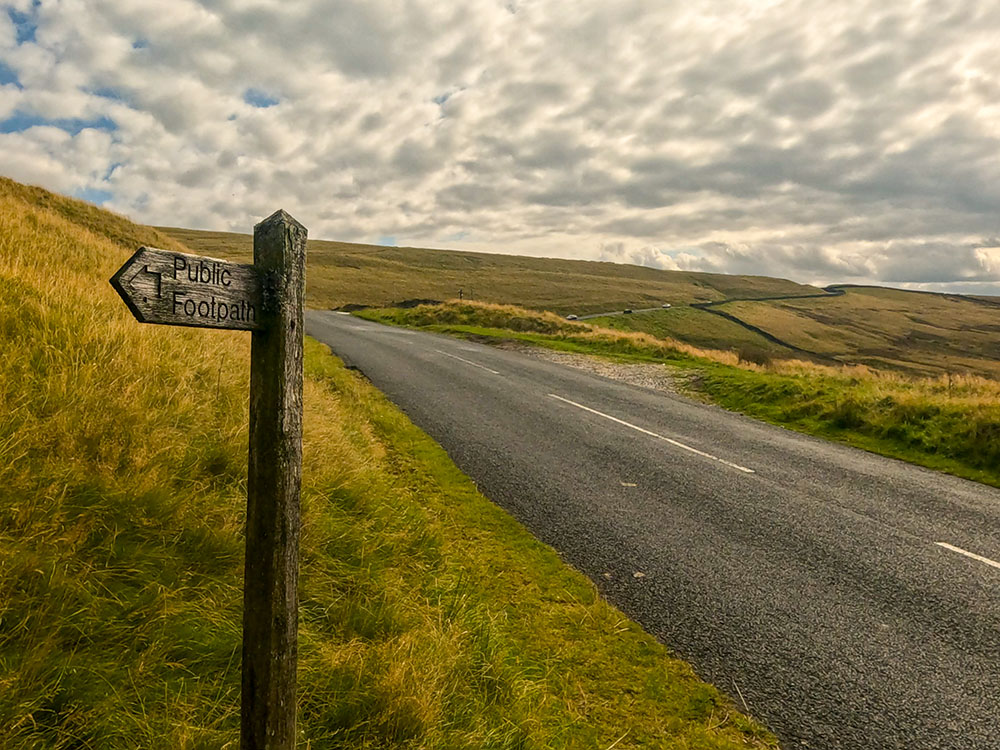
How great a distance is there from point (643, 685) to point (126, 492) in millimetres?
3654

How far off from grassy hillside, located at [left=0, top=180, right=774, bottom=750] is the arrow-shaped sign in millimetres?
1647

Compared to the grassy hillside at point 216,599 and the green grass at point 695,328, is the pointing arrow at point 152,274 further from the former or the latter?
the green grass at point 695,328

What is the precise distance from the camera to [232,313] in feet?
7.91

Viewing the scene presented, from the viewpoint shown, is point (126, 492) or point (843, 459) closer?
point (126, 492)

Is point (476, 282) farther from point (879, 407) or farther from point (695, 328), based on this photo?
point (879, 407)

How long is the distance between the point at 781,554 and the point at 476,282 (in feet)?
321

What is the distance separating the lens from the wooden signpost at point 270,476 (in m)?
2.45

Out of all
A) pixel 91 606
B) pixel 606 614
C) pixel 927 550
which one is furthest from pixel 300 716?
pixel 927 550

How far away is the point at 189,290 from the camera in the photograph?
2.29 meters

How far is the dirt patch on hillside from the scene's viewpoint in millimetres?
18359

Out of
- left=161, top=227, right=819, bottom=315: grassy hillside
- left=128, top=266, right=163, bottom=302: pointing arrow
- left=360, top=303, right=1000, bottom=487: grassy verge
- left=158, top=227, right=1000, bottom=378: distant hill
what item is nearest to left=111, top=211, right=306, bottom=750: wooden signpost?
left=128, top=266, right=163, bottom=302: pointing arrow

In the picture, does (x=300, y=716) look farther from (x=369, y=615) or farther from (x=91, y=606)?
(x=91, y=606)

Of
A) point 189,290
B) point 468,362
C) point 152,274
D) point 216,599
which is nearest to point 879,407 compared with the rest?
point 468,362

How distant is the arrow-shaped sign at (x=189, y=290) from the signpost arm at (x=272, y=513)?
7 centimetres
